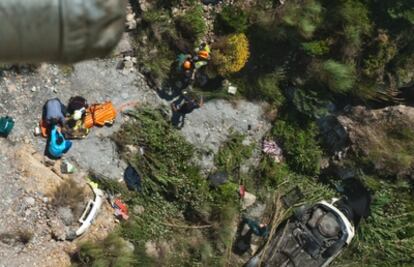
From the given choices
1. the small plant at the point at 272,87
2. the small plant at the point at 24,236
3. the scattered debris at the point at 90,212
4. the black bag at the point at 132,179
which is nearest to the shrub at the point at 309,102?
the small plant at the point at 272,87

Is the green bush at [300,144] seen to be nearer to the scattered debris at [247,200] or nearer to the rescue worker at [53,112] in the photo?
the scattered debris at [247,200]

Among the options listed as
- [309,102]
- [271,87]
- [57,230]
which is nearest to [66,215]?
[57,230]

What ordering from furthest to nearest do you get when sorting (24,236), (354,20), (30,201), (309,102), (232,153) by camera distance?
(232,153) < (309,102) < (354,20) < (30,201) < (24,236)

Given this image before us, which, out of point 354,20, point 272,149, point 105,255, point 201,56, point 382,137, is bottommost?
point 105,255

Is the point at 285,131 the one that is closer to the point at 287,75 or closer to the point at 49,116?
the point at 287,75

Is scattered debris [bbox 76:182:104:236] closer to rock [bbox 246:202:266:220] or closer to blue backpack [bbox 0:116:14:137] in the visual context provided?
blue backpack [bbox 0:116:14:137]

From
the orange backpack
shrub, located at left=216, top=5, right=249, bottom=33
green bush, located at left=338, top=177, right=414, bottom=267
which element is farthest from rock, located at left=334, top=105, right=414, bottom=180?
the orange backpack

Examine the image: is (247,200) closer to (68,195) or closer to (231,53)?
(231,53)
